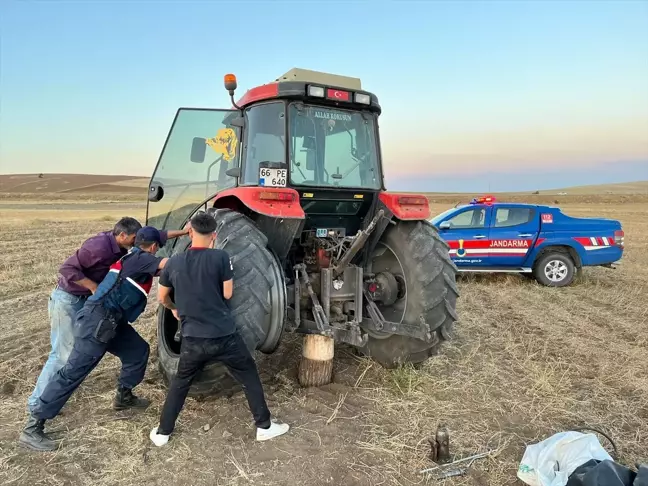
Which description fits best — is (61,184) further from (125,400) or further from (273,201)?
(273,201)

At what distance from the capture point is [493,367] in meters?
5.19

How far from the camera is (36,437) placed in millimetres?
3424

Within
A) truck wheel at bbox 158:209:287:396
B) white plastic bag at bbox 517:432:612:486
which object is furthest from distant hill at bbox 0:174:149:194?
white plastic bag at bbox 517:432:612:486

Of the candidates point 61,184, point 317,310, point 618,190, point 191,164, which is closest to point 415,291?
point 317,310

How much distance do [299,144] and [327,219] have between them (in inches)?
30.7

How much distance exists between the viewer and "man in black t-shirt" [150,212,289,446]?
3.38 meters

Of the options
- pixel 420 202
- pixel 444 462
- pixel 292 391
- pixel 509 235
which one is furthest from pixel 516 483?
pixel 509 235

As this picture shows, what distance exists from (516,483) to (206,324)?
215cm

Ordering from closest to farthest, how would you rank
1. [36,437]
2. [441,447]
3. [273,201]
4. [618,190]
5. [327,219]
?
1. [441,447]
2. [36,437]
3. [273,201]
4. [327,219]
5. [618,190]

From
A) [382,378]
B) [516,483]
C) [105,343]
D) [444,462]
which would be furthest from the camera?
[382,378]

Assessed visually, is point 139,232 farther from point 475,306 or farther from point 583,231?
Answer: point 583,231

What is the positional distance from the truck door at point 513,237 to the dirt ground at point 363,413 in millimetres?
2964

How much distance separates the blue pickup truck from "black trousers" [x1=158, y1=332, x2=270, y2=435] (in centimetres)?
713

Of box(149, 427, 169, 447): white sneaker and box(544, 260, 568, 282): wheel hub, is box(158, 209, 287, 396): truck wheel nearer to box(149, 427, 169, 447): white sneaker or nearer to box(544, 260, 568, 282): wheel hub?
box(149, 427, 169, 447): white sneaker
